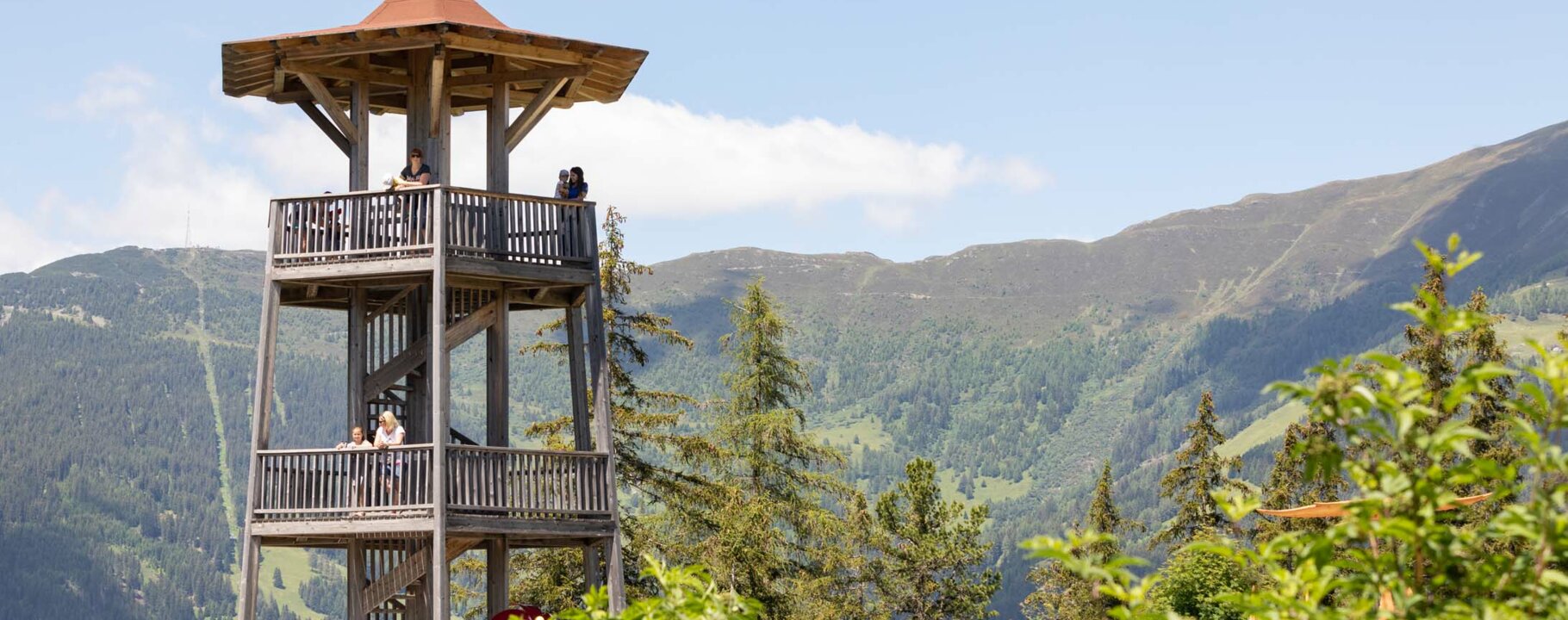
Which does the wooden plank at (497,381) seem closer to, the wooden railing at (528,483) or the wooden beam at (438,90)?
the wooden railing at (528,483)

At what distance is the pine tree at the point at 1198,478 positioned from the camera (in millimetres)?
65438

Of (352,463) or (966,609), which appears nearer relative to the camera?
(352,463)

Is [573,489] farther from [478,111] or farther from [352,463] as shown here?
[478,111]

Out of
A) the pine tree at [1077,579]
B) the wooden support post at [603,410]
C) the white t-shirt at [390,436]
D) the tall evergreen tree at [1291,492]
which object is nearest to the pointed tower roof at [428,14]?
the wooden support post at [603,410]

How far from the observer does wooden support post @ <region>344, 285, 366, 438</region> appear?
25766mm

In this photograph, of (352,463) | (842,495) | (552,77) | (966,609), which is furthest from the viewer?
(966,609)

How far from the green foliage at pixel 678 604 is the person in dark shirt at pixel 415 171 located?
16.4m

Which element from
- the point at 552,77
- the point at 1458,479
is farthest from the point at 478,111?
the point at 1458,479

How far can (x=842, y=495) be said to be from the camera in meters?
57.1

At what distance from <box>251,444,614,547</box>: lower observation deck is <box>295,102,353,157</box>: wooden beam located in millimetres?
4324

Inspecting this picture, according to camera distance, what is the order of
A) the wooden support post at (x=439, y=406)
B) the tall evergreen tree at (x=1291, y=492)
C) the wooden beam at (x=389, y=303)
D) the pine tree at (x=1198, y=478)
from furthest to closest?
1. the pine tree at (x=1198, y=478)
2. the tall evergreen tree at (x=1291, y=492)
3. the wooden beam at (x=389, y=303)
4. the wooden support post at (x=439, y=406)

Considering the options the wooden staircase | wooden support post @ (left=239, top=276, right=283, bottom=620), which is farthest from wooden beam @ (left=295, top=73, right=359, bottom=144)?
the wooden staircase

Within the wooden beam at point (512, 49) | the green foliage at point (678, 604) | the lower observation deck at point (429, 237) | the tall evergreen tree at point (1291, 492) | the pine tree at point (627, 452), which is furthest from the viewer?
the tall evergreen tree at point (1291, 492)

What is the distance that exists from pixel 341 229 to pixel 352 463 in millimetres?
2843
